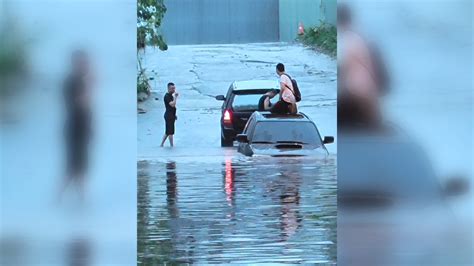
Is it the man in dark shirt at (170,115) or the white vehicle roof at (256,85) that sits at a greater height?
the white vehicle roof at (256,85)

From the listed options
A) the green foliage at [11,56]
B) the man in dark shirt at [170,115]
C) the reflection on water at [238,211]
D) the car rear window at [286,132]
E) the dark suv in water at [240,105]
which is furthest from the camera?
the man in dark shirt at [170,115]

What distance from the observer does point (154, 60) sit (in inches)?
822

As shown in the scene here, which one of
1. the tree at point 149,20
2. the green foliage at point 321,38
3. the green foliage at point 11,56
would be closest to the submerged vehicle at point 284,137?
the tree at point 149,20

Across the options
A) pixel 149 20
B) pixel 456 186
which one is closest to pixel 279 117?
pixel 149 20

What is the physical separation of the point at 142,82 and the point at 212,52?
4367 mm

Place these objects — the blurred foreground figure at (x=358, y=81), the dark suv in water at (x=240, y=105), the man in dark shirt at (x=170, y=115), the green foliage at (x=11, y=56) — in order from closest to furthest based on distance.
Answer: the green foliage at (x=11, y=56)
the blurred foreground figure at (x=358, y=81)
the dark suv in water at (x=240, y=105)
the man in dark shirt at (x=170, y=115)

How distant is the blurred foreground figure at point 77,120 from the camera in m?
5.15

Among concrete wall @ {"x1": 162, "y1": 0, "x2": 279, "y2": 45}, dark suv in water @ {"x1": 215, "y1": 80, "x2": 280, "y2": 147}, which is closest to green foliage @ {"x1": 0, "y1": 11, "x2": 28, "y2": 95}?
dark suv in water @ {"x1": 215, "y1": 80, "x2": 280, "y2": 147}

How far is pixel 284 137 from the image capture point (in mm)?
12477

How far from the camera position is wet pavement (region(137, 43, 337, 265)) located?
7.93 meters

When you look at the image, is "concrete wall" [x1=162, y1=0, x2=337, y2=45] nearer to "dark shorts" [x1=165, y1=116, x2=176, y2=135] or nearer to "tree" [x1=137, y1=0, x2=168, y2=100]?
"dark shorts" [x1=165, y1=116, x2=176, y2=135]

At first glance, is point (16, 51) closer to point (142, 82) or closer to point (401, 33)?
point (401, 33)

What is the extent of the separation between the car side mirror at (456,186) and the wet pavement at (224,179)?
205 centimetres

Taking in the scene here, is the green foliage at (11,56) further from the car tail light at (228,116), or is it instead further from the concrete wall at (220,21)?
the concrete wall at (220,21)
